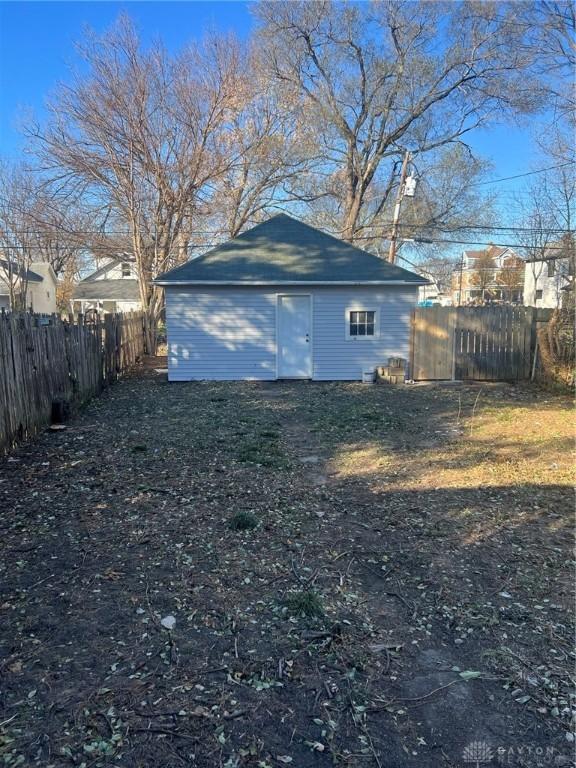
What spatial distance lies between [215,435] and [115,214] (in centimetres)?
1584

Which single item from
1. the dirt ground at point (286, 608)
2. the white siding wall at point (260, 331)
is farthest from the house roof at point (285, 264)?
the dirt ground at point (286, 608)

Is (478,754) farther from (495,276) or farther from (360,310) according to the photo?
(495,276)

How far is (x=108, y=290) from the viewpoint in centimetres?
3681

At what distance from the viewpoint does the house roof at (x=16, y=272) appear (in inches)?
985

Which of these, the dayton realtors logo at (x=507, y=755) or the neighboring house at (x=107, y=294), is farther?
the neighboring house at (x=107, y=294)

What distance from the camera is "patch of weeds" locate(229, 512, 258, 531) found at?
3682 mm

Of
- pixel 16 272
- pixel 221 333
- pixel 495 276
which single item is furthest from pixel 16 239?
pixel 495 276

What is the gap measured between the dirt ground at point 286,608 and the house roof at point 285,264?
6.54 meters

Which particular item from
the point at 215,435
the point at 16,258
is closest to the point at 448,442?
the point at 215,435

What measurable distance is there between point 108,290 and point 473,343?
3122 cm

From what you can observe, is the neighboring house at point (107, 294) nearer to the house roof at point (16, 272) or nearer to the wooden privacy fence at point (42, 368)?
the house roof at point (16, 272)

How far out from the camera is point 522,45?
16734 mm

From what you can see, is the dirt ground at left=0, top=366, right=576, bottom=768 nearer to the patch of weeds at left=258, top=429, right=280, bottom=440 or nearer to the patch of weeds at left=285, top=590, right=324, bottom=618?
the patch of weeds at left=285, top=590, right=324, bottom=618

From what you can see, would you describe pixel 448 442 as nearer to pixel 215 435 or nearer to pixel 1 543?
pixel 215 435
